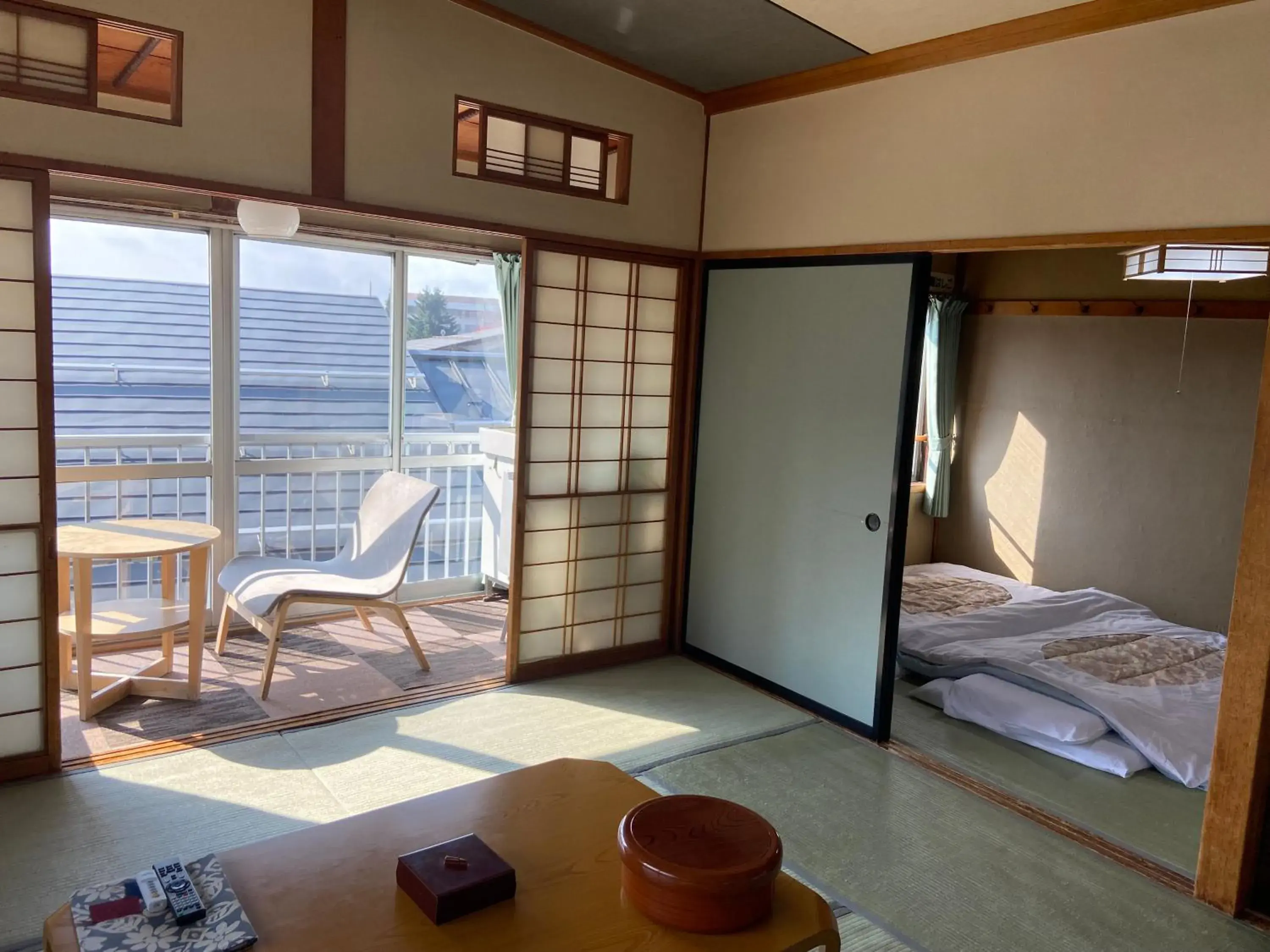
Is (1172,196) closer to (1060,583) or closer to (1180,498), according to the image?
(1180,498)

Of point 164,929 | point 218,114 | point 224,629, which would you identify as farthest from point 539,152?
point 164,929

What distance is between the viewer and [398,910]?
5.57 ft

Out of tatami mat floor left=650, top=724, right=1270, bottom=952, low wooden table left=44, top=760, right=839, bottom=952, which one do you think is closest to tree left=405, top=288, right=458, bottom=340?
tatami mat floor left=650, top=724, right=1270, bottom=952

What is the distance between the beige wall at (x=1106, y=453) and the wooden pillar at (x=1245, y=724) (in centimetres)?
296

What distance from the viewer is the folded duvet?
3.68 meters

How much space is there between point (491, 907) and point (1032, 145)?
2.92 meters

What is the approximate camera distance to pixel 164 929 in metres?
1.58

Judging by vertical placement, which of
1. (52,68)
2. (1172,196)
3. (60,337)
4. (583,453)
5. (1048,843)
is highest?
(52,68)

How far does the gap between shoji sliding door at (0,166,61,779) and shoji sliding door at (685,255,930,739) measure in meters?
2.75

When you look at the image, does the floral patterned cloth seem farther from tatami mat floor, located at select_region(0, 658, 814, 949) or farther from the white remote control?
tatami mat floor, located at select_region(0, 658, 814, 949)

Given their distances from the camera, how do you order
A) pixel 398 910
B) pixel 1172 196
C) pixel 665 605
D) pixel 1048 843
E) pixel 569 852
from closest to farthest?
pixel 398 910 < pixel 569 852 < pixel 1172 196 < pixel 1048 843 < pixel 665 605

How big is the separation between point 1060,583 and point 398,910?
5379 millimetres

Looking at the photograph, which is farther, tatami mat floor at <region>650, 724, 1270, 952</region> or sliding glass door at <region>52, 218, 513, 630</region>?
sliding glass door at <region>52, 218, 513, 630</region>

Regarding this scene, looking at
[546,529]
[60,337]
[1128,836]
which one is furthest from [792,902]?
[60,337]
